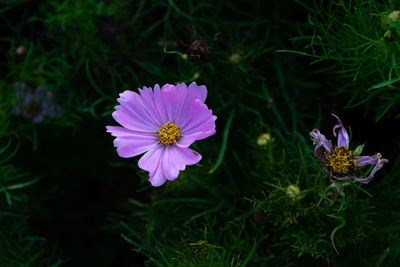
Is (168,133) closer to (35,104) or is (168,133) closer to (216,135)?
(216,135)

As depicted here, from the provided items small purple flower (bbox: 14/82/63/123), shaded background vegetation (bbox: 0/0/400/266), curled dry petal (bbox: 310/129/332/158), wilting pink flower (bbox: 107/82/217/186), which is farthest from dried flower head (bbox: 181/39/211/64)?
small purple flower (bbox: 14/82/63/123)

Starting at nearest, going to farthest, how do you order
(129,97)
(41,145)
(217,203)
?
1. (129,97)
2. (217,203)
3. (41,145)

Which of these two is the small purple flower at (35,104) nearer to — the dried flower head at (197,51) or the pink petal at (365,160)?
the dried flower head at (197,51)

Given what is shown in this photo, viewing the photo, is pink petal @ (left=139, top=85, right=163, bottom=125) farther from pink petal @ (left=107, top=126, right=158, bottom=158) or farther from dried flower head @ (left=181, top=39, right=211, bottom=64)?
dried flower head @ (left=181, top=39, right=211, bottom=64)

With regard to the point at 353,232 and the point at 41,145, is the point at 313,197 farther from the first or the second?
the point at 41,145

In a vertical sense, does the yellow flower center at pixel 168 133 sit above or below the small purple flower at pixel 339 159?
above

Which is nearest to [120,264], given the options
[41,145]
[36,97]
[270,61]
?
[41,145]

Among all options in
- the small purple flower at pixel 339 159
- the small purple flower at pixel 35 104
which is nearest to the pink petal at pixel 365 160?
the small purple flower at pixel 339 159
